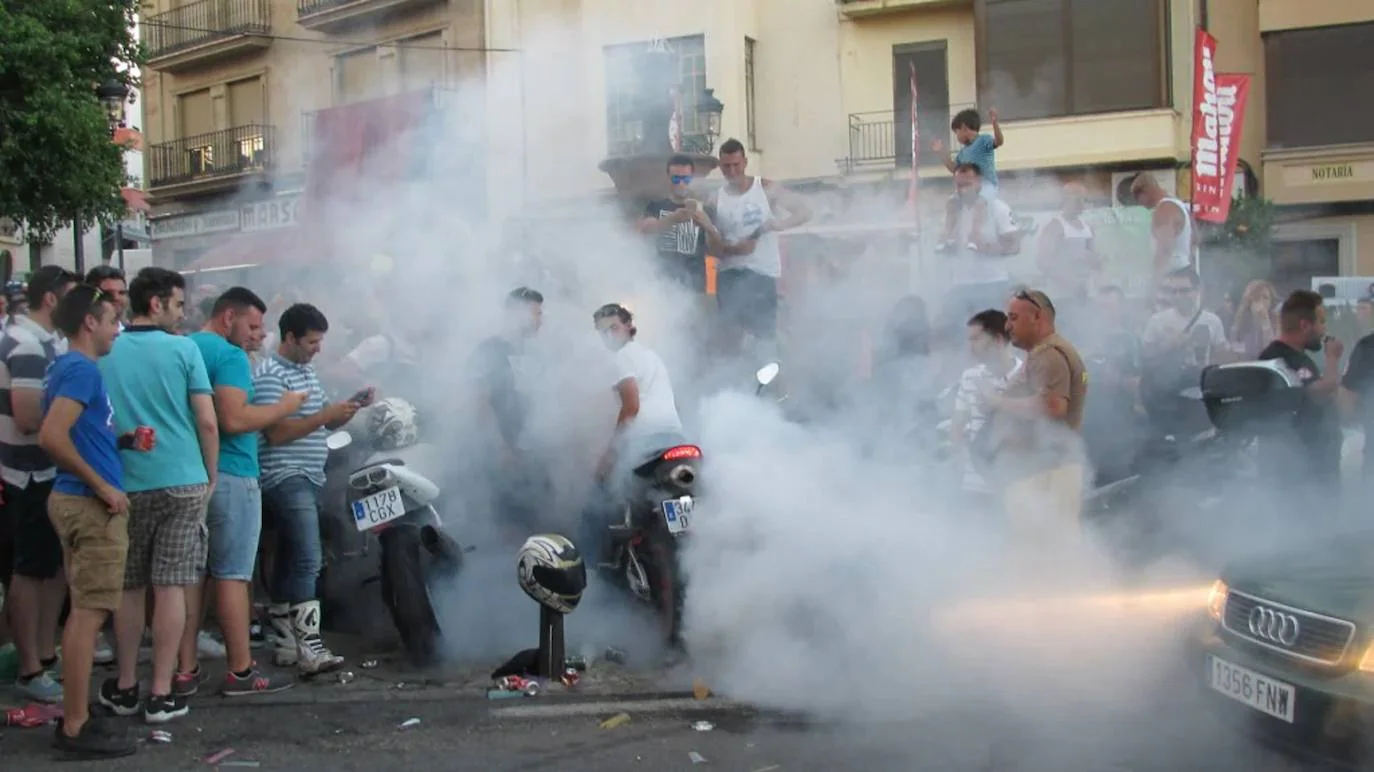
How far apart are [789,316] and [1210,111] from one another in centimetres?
526

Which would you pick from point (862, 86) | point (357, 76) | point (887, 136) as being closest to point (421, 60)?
point (357, 76)

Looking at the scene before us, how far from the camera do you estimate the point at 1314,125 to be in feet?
Result: 63.1

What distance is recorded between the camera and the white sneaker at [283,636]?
6070mm

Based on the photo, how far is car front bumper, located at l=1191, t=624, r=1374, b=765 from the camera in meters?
3.76

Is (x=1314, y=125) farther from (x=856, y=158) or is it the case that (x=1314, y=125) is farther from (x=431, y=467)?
(x=431, y=467)

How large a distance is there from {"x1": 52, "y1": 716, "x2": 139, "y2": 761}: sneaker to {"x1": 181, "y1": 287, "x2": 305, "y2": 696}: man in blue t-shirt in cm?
83

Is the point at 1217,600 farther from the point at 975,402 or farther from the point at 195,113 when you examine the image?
the point at 195,113

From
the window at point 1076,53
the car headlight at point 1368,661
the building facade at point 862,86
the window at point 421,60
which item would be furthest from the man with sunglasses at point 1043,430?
the window at point 1076,53

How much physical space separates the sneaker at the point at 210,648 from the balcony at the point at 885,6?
1536 centimetres

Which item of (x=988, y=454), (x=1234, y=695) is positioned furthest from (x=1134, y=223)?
(x=1234, y=695)

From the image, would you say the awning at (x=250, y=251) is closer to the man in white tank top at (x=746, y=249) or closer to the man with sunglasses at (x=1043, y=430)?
the man in white tank top at (x=746, y=249)

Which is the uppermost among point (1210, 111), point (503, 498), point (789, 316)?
point (1210, 111)

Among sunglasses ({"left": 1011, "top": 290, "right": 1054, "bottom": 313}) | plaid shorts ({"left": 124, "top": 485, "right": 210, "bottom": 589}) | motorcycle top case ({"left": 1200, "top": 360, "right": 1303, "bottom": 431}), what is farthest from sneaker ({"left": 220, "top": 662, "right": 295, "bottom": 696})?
motorcycle top case ({"left": 1200, "top": 360, "right": 1303, "bottom": 431})

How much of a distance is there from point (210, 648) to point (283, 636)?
63 cm
